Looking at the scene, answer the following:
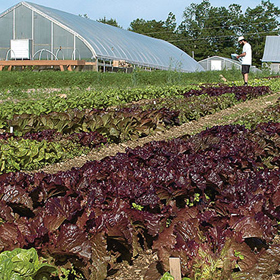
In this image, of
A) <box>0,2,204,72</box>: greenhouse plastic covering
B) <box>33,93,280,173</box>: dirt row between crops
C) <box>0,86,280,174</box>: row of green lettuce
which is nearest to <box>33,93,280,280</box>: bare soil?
<box>33,93,280,173</box>: dirt row between crops

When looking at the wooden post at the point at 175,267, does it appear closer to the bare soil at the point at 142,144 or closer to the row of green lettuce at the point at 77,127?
the bare soil at the point at 142,144

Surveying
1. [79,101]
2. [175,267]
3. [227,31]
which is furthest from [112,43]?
[227,31]

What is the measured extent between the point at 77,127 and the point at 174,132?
2.12m

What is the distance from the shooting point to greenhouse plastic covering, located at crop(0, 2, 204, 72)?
72.6ft

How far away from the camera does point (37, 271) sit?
7.50ft

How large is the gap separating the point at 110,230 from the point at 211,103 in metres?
8.28

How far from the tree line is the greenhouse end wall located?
41.7 metres

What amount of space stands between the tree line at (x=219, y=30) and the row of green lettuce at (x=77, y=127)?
54182mm

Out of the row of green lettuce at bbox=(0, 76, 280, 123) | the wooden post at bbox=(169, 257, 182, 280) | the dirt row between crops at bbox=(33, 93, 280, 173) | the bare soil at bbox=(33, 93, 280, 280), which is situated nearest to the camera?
the wooden post at bbox=(169, 257, 182, 280)

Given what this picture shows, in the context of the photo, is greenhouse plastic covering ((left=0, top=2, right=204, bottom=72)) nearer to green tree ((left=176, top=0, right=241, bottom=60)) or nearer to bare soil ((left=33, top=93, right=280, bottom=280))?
bare soil ((left=33, top=93, right=280, bottom=280))

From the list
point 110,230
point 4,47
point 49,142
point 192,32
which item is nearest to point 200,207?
point 110,230

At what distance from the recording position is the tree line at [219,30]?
62.6 m

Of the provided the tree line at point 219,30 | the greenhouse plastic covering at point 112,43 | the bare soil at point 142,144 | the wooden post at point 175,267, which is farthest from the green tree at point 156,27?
the wooden post at point 175,267

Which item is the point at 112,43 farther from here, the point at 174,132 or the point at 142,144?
the point at 142,144
